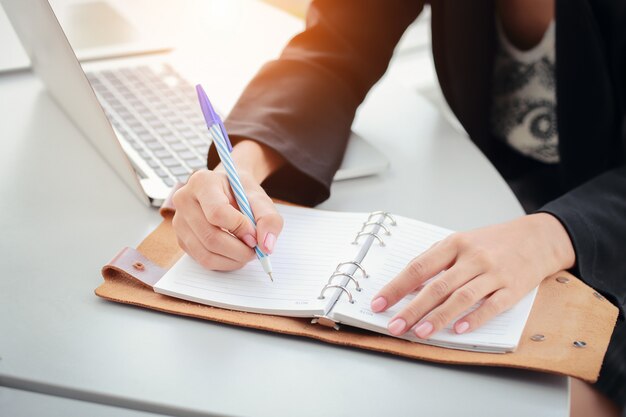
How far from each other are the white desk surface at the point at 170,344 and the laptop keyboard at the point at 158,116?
0.07 metres

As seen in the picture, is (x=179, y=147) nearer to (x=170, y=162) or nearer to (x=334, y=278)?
(x=170, y=162)

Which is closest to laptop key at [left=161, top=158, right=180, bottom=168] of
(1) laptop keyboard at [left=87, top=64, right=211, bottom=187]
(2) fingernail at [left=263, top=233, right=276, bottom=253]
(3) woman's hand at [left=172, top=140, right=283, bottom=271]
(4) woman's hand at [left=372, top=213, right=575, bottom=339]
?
(1) laptop keyboard at [left=87, top=64, right=211, bottom=187]

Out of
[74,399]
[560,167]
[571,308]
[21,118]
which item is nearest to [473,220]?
[571,308]

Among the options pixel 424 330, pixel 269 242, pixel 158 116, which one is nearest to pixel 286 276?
pixel 269 242

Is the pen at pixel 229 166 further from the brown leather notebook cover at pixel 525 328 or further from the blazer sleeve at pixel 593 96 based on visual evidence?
the blazer sleeve at pixel 593 96

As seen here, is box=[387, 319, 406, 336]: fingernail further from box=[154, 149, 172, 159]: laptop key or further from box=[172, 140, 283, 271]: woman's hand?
box=[154, 149, 172, 159]: laptop key

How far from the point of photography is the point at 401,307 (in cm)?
68

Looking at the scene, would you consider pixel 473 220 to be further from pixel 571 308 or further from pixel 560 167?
pixel 560 167

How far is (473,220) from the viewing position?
A: 853 mm

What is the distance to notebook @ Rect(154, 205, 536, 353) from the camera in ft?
2.15

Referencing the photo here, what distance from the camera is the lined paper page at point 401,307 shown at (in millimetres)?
638

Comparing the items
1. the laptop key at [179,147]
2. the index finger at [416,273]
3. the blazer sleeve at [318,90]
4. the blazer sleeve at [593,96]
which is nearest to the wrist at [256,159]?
the blazer sleeve at [318,90]

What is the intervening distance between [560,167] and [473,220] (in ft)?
1.17

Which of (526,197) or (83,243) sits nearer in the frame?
(83,243)
